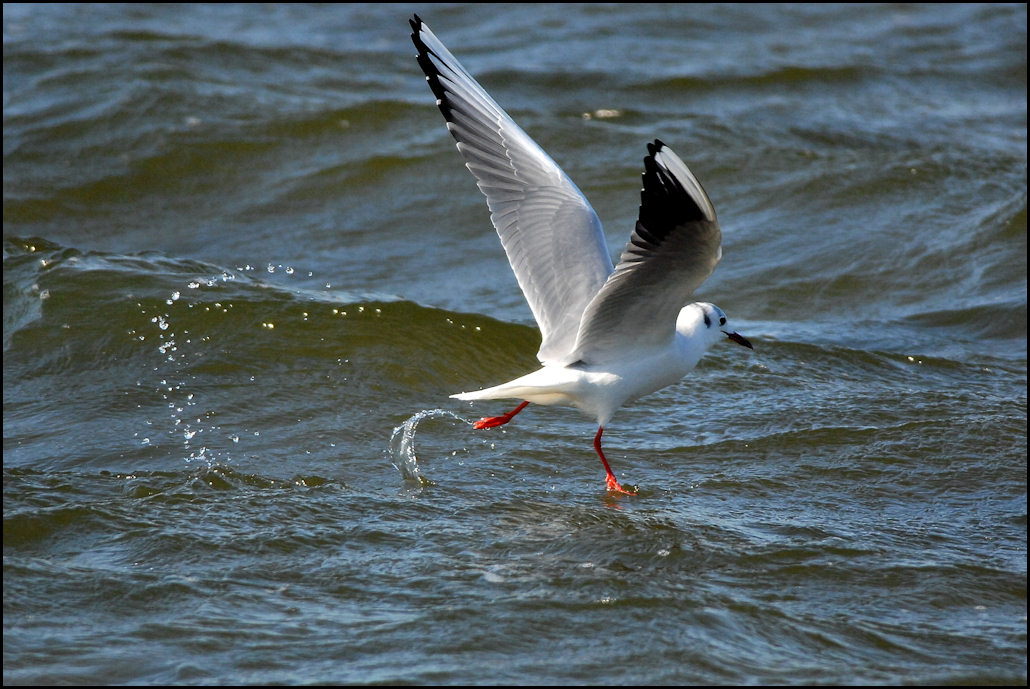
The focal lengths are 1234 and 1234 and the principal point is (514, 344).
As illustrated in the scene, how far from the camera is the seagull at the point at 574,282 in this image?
16.1ft

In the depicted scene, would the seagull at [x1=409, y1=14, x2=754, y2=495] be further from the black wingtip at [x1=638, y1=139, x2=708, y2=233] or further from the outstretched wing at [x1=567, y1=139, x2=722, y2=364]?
the black wingtip at [x1=638, y1=139, x2=708, y2=233]

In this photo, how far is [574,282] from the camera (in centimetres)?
560

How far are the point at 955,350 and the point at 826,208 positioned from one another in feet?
7.89

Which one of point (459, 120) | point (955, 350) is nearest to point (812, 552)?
point (459, 120)

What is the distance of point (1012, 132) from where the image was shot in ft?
37.0

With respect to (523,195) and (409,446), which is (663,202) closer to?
(523,195)

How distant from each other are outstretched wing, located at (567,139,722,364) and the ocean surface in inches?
27.6

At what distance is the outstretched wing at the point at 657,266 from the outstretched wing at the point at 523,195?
1.41ft

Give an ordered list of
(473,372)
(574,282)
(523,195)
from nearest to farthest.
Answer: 1. (574,282)
2. (523,195)
3. (473,372)

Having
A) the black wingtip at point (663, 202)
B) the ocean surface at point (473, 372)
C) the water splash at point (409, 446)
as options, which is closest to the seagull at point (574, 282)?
the black wingtip at point (663, 202)

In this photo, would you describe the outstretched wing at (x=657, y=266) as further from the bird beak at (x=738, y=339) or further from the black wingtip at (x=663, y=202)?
the bird beak at (x=738, y=339)

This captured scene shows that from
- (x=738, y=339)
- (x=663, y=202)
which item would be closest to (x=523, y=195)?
(x=738, y=339)

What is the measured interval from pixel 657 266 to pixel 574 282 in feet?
3.14

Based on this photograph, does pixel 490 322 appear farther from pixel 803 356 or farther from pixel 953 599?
pixel 953 599
